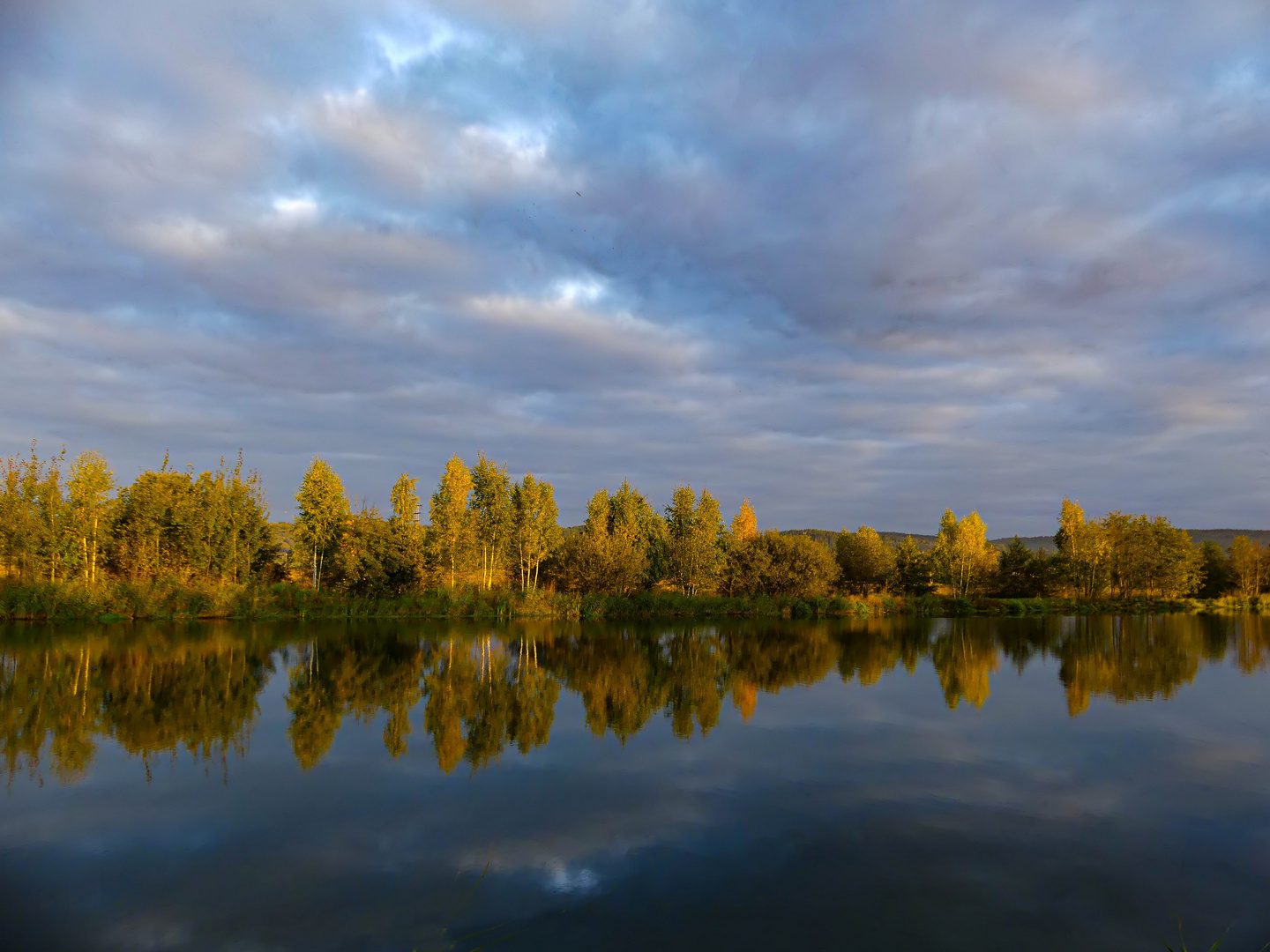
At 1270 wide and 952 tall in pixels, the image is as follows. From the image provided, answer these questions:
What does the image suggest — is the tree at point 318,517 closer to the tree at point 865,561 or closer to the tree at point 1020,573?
the tree at point 865,561

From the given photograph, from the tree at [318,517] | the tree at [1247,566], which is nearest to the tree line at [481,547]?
the tree at [318,517]

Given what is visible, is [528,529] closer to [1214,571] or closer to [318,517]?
[318,517]

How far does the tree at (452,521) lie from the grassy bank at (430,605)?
117 inches

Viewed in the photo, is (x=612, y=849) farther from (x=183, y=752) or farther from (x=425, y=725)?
(x=183, y=752)

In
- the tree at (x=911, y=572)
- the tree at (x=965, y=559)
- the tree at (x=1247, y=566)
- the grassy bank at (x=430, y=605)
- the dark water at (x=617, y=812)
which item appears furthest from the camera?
the tree at (x=1247, y=566)

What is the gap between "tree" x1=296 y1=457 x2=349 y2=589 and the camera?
4088cm

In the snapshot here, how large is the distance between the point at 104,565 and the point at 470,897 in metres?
37.7

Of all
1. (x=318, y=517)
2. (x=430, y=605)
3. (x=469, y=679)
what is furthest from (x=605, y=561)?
(x=469, y=679)

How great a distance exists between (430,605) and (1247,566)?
75469 millimetres

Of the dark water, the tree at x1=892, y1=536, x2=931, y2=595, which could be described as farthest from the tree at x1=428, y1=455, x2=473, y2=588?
the tree at x1=892, y1=536, x2=931, y2=595

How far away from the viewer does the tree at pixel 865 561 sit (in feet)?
211

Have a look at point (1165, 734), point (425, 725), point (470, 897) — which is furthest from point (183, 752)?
point (1165, 734)

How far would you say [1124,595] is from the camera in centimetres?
5994

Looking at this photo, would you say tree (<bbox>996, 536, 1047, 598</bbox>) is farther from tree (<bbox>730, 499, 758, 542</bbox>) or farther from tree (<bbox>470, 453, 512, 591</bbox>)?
tree (<bbox>470, 453, 512, 591</bbox>)
